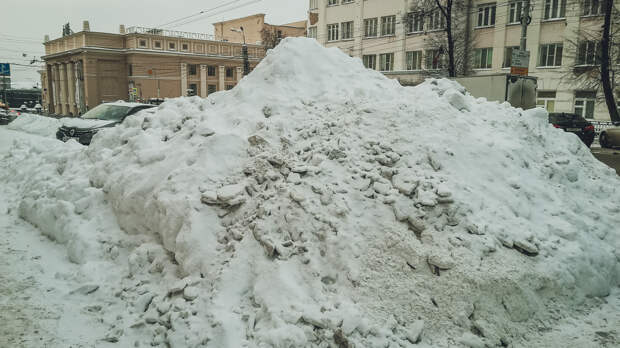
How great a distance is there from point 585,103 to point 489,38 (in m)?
8.37

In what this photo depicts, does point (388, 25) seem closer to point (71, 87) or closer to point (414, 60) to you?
point (414, 60)

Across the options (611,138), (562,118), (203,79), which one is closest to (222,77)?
(203,79)

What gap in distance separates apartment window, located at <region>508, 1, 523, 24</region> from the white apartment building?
0.05 m

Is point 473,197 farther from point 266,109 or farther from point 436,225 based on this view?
point 266,109

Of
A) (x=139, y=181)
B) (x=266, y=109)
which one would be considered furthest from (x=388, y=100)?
(x=139, y=181)

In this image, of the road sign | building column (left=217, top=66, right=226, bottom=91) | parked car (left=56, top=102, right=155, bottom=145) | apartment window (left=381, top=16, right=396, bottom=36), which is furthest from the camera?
building column (left=217, top=66, right=226, bottom=91)

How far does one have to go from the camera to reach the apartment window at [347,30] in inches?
1587

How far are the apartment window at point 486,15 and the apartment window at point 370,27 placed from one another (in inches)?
369

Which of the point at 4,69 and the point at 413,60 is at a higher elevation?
the point at 413,60

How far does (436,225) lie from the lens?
3.93 meters

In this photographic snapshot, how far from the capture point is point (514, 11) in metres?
30.9

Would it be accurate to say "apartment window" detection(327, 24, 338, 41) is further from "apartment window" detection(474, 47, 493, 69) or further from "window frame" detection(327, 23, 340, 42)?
"apartment window" detection(474, 47, 493, 69)

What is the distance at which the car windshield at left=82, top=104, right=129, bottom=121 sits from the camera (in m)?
12.4

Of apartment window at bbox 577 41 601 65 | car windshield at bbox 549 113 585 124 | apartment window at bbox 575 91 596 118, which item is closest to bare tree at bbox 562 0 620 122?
apartment window at bbox 577 41 601 65
